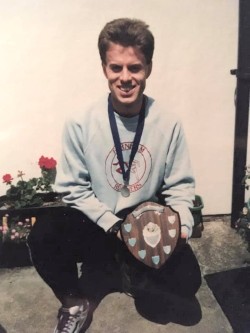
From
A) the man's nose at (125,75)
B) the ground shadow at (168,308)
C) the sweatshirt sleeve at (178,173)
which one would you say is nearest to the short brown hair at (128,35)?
the man's nose at (125,75)

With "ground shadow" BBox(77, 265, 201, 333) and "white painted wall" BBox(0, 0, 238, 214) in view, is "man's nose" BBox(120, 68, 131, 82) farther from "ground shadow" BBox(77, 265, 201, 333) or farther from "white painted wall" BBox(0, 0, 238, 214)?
"ground shadow" BBox(77, 265, 201, 333)

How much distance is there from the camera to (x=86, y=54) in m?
2.71

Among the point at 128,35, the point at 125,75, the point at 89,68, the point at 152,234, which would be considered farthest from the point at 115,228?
the point at 89,68

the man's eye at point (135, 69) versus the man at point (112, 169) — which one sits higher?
the man's eye at point (135, 69)

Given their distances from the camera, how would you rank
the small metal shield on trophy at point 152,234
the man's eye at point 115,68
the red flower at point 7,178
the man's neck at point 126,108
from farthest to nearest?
the red flower at point 7,178 < the man's neck at point 126,108 < the man's eye at point 115,68 < the small metal shield on trophy at point 152,234

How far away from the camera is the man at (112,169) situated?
78.4 inches

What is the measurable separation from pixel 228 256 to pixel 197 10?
5.97 feet

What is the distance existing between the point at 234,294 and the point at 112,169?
110 cm

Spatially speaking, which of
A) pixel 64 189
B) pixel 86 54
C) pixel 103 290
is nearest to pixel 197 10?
pixel 86 54

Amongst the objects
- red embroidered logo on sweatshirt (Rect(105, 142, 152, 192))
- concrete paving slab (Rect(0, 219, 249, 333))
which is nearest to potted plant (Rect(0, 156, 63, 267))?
concrete paving slab (Rect(0, 219, 249, 333))

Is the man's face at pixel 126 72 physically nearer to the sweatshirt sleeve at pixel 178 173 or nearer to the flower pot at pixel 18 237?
the sweatshirt sleeve at pixel 178 173

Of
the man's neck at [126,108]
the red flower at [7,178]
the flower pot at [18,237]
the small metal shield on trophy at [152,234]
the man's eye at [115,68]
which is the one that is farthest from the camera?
the red flower at [7,178]

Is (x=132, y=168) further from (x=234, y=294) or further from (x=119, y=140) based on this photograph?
(x=234, y=294)

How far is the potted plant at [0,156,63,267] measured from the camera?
261 cm
